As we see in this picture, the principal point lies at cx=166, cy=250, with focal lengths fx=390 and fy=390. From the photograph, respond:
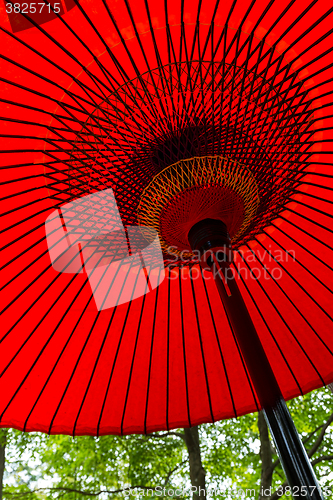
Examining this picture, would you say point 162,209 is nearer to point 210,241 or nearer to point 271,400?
point 210,241

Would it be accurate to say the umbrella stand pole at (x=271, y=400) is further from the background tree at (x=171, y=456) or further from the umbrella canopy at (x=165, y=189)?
the background tree at (x=171, y=456)

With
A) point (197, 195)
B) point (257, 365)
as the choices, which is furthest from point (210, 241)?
point (257, 365)

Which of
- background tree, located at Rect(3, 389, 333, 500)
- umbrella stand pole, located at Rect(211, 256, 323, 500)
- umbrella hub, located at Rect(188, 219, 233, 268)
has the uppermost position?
umbrella hub, located at Rect(188, 219, 233, 268)

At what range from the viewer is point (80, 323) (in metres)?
2.29

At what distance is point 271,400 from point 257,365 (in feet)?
0.44

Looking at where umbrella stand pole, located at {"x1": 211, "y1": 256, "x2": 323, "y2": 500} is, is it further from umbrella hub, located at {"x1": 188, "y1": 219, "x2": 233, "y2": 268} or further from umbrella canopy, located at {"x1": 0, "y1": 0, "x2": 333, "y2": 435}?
umbrella canopy, located at {"x1": 0, "y1": 0, "x2": 333, "y2": 435}

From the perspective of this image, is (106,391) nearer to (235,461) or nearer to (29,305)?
(29,305)

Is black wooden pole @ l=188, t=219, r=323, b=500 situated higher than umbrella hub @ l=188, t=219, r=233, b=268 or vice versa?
umbrella hub @ l=188, t=219, r=233, b=268

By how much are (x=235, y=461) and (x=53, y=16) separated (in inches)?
277

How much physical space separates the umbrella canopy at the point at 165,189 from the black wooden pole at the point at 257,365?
16 cm

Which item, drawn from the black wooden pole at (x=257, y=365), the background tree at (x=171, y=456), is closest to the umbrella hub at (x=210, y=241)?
the black wooden pole at (x=257, y=365)

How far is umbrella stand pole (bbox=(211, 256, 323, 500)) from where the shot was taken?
4.20 ft

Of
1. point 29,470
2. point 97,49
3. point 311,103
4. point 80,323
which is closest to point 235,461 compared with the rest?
point 80,323

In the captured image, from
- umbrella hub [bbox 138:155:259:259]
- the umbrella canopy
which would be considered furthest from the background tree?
umbrella hub [bbox 138:155:259:259]
